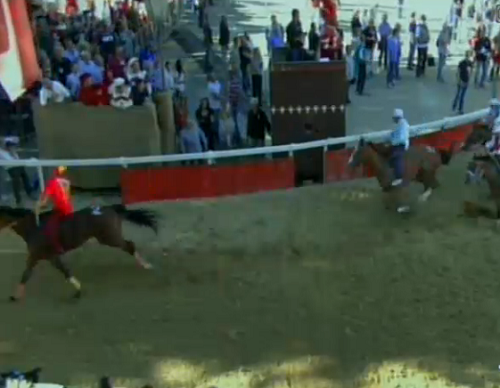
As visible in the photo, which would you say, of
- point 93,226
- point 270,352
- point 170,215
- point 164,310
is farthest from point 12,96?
point 170,215

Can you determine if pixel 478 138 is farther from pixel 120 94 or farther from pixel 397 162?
pixel 120 94

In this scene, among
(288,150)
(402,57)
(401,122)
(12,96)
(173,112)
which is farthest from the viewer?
(402,57)

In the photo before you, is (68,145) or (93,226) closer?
(93,226)

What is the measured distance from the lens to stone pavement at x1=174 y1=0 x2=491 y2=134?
18.3m

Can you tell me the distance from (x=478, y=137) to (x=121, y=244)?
678cm

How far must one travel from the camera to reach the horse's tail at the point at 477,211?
12.4m

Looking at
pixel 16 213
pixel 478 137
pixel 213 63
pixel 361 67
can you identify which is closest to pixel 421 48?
pixel 361 67

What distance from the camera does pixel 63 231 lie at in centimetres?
1053

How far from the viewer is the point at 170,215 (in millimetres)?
13000

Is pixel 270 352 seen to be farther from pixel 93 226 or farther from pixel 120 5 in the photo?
pixel 120 5

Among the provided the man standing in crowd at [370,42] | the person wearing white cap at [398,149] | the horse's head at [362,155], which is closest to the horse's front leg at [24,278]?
the horse's head at [362,155]

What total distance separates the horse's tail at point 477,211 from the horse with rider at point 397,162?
0.84 m

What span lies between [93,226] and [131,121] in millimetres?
3938

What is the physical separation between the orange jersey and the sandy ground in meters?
1.06
